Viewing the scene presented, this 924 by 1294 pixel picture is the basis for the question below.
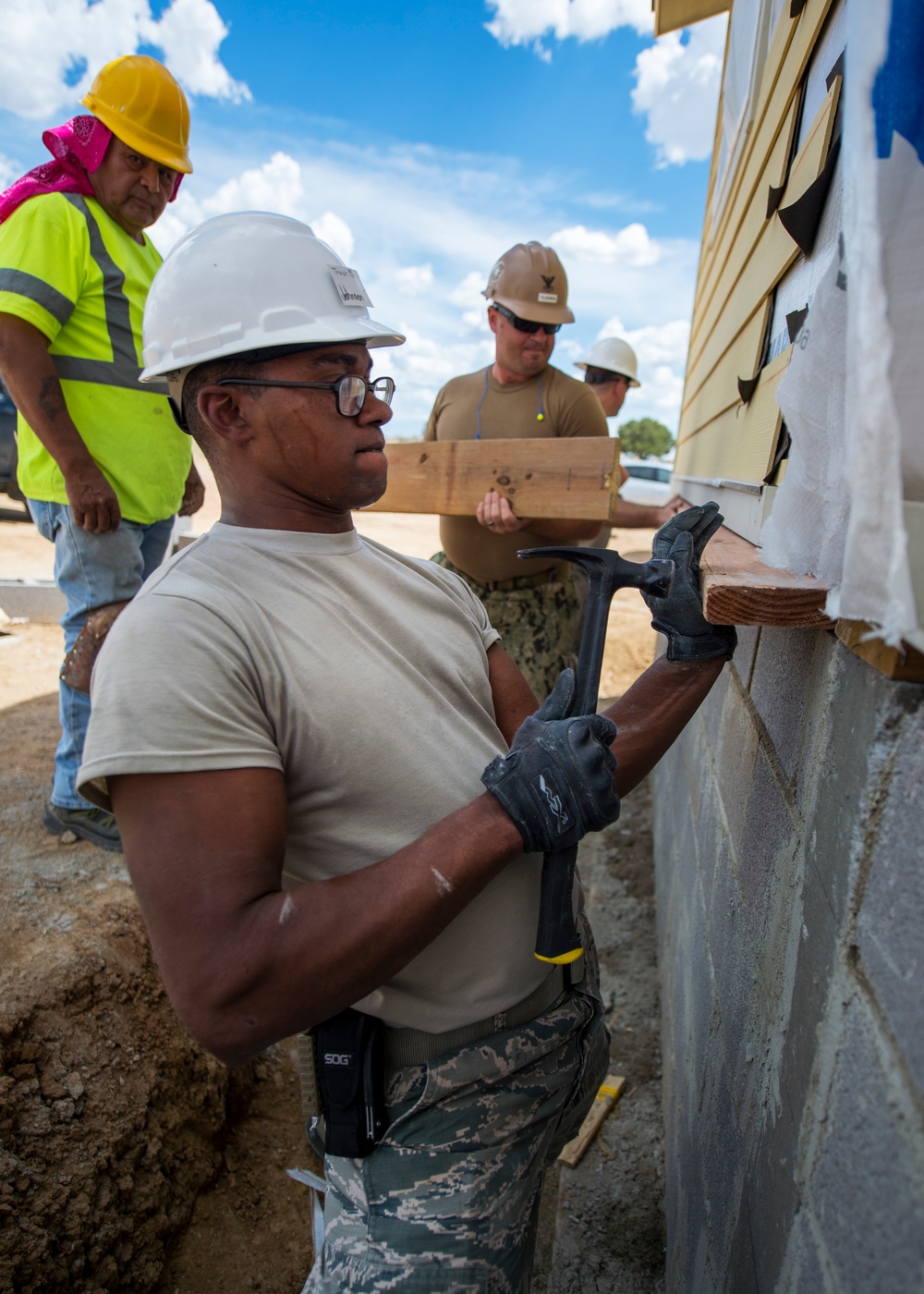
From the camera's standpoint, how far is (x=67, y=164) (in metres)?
2.83

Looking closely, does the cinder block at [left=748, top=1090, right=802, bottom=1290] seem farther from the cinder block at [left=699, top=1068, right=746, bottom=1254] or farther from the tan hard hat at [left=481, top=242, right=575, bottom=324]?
the tan hard hat at [left=481, top=242, right=575, bottom=324]

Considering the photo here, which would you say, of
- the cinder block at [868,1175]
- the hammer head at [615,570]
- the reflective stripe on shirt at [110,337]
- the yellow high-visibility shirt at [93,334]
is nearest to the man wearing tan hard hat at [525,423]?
the yellow high-visibility shirt at [93,334]

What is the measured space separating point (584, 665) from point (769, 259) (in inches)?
59.2

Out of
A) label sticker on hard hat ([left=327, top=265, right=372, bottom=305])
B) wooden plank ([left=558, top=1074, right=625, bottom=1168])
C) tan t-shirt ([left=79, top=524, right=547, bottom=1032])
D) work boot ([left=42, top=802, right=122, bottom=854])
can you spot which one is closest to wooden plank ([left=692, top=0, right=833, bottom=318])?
label sticker on hard hat ([left=327, top=265, right=372, bottom=305])

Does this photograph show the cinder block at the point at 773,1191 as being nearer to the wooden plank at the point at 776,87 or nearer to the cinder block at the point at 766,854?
the cinder block at the point at 766,854

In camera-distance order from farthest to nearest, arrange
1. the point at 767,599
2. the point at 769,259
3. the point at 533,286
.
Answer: the point at 533,286 < the point at 769,259 < the point at 767,599

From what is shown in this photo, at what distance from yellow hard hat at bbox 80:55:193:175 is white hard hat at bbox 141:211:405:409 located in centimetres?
171

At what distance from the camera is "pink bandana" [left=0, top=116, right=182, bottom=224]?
9.05 ft

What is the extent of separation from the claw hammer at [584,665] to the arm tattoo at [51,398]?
206 centimetres

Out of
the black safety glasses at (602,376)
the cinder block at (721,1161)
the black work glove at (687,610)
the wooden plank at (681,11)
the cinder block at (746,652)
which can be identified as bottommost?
the cinder block at (721,1161)

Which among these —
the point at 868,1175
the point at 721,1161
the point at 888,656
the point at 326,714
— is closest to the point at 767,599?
the point at 888,656

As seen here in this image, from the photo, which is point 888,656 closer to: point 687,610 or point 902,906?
point 902,906

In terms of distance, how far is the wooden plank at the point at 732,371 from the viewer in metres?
2.33

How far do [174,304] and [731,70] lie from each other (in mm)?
3501
